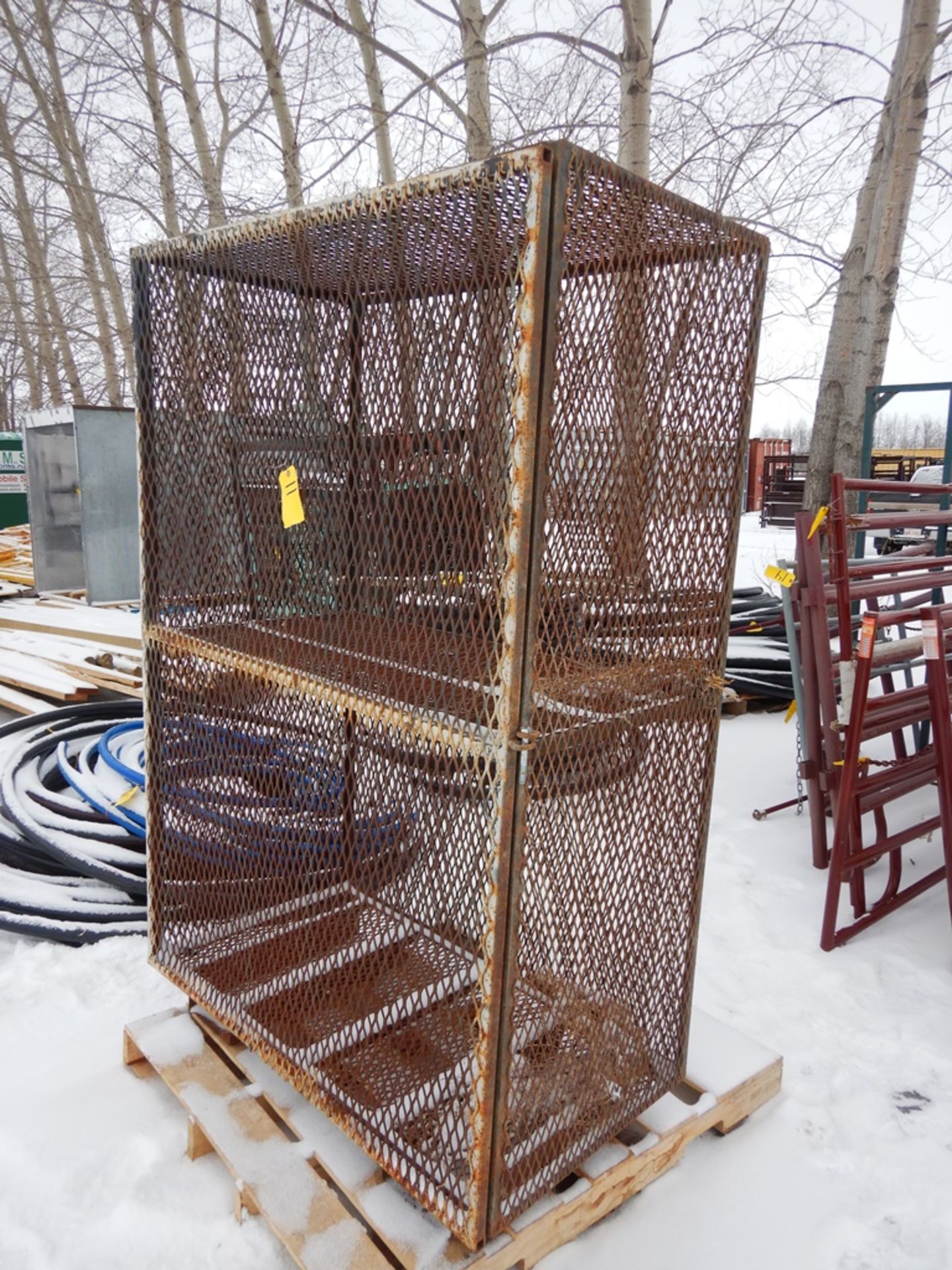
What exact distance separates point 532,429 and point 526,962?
1.25 m

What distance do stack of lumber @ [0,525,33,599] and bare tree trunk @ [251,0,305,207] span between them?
5.10m

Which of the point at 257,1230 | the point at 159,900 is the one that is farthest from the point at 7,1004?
the point at 257,1230

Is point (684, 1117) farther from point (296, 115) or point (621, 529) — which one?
point (296, 115)

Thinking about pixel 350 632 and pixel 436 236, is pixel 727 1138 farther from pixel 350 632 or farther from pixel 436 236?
pixel 436 236

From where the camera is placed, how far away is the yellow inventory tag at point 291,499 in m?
1.94

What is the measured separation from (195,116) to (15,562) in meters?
6.20

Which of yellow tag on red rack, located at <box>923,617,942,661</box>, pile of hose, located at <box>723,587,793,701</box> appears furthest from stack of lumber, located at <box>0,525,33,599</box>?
yellow tag on red rack, located at <box>923,617,942,661</box>

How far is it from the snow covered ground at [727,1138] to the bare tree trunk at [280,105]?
30.4ft

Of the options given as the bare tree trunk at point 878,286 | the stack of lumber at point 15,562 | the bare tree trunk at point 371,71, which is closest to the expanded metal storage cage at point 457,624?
the bare tree trunk at point 878,286

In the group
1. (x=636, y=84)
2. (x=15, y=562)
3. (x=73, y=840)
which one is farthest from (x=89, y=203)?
(x=73, y=840)

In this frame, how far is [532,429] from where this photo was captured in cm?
136

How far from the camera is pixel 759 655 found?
5.83 metres

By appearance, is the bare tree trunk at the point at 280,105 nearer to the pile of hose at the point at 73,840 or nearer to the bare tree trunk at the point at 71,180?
the bare tree trunk at the point at 71,180

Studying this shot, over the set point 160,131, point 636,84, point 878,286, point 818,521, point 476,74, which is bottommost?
point 818,521
